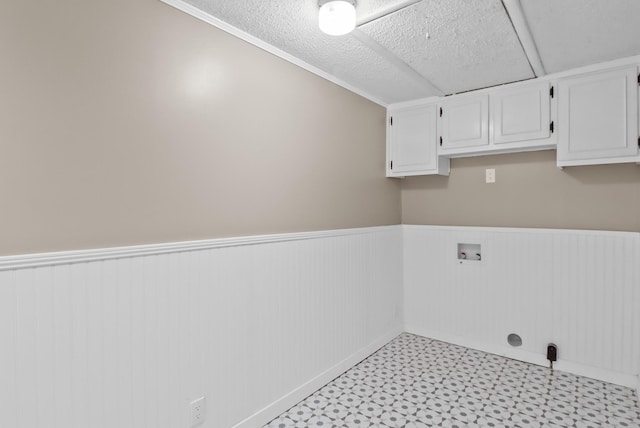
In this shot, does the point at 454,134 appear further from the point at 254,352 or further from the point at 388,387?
the point at 254,352

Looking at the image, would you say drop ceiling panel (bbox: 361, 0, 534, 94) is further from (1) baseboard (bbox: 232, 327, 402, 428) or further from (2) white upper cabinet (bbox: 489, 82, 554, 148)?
(1) baseboard (bbox: 232, 327, 402, 428)

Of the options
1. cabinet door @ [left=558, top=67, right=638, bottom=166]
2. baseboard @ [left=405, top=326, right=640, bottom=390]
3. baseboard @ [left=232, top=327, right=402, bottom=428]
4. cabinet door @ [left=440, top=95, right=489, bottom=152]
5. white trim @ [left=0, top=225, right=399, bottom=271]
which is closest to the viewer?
white trim @ [left=0, top=225, right=399, bottom=271]

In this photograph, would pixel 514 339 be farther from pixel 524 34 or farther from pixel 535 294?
pixel 524 34

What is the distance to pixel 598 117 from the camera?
2.50 meters

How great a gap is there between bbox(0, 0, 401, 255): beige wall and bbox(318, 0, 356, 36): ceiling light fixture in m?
0.58

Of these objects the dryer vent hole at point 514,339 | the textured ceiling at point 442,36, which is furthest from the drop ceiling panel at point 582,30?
the dryer vent hole at point 514,339

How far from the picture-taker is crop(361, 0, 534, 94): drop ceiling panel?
6.17 ft

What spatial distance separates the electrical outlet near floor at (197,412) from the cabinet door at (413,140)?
2.52 m

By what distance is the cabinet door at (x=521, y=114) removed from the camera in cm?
273

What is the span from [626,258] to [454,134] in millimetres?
1572

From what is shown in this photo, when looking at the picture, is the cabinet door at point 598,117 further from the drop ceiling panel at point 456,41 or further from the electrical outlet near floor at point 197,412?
the electrical outlet near floor at point 197,412

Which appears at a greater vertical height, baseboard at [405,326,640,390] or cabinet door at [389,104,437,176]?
cabinet door at [389,104,437,176]

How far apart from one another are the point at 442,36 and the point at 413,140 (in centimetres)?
132

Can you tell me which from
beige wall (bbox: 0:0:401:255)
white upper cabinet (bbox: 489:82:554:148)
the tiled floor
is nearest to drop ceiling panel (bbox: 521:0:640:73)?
white upper cabinet (bbox: 489:82:554:148)
